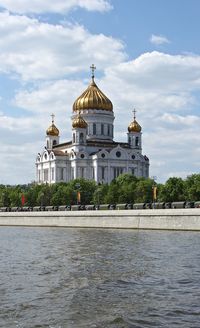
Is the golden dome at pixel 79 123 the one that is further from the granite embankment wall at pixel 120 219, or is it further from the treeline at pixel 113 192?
the granite embankment wall at pixel 120 219

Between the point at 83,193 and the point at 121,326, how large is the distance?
73.5 m

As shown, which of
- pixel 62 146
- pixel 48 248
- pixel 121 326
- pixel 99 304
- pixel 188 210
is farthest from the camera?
pixel 62 146

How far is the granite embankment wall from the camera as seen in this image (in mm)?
43125

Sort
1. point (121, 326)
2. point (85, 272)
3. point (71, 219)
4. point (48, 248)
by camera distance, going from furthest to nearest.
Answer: point (71, 219), point (48, 248), point (85, 272), point (121, 326)

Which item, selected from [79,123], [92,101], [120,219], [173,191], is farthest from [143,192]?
[92,101]

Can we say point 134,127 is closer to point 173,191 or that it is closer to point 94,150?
point 94,150

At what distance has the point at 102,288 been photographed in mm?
18000

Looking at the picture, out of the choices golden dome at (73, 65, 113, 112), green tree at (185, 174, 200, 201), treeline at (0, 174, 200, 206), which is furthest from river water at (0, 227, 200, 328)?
golden dome at (73, 65, 113, 112)

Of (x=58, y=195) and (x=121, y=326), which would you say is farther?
(x=58, y=195)

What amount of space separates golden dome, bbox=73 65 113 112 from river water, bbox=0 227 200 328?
269ft

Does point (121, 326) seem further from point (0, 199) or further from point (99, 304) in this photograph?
point (0, 199)

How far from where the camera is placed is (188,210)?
4250 centimetres

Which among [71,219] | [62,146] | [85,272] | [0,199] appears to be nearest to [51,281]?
[85,272]

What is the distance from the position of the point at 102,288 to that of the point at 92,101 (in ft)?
309
